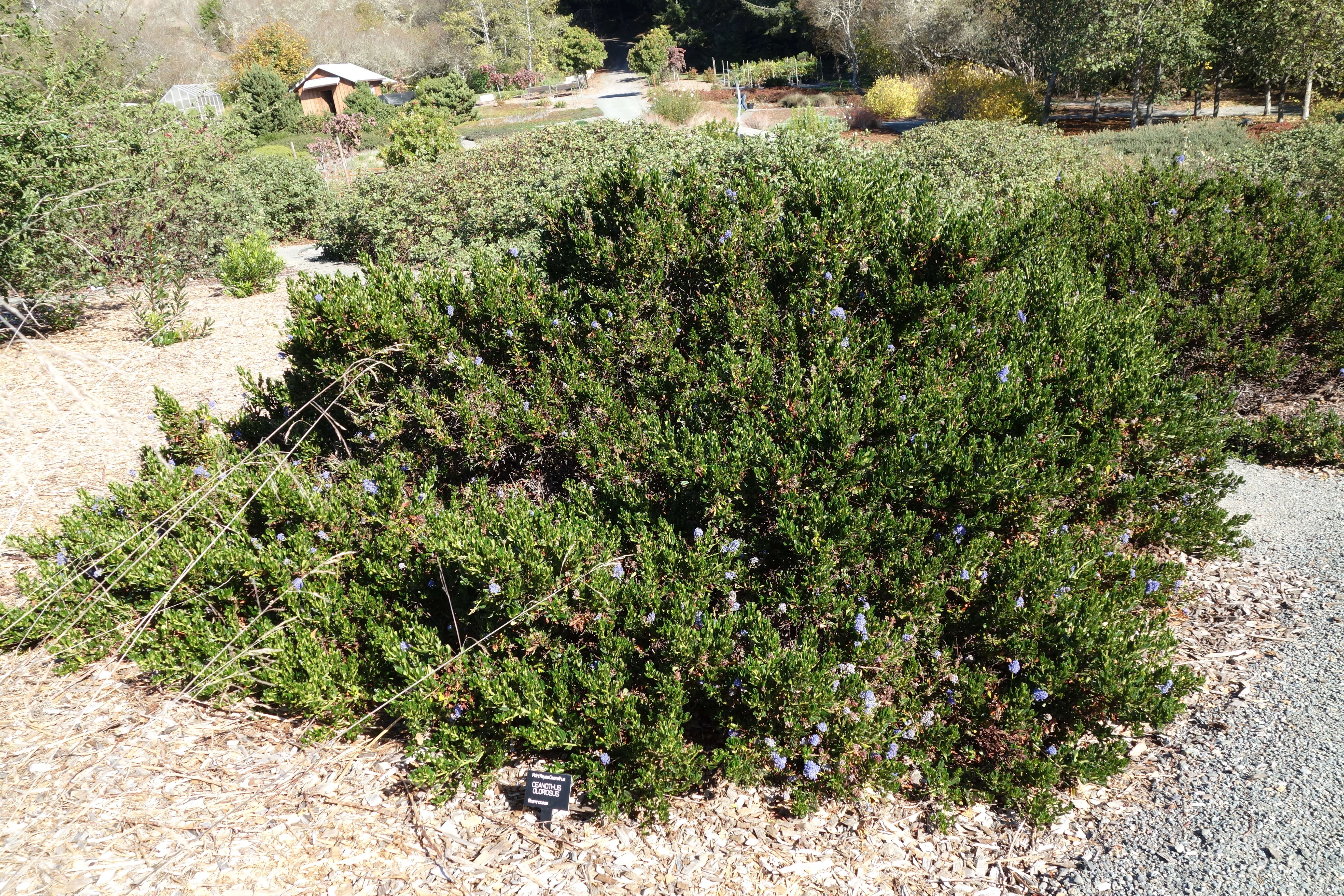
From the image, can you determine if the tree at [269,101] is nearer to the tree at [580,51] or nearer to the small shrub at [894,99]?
the tree at [580,51]

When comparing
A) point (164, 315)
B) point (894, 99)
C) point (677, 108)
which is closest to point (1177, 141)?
point (677, 108)

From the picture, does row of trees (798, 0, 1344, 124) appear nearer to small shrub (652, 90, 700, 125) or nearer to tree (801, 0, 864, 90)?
tree (801, 0, 864, 90)

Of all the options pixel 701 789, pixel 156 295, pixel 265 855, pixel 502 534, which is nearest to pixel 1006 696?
pixel 701 789

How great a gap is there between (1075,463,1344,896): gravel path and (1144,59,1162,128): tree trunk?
26249 millimetres

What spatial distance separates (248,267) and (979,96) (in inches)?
1105

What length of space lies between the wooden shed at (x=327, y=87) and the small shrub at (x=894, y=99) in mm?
28787

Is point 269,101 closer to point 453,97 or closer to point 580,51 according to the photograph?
point 453,97

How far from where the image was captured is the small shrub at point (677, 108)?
24656mm

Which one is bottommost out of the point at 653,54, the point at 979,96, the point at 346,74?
the point at 979,96

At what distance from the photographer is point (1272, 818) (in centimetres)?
242

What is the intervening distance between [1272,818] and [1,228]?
31.7ft

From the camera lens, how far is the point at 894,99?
32.5 meters

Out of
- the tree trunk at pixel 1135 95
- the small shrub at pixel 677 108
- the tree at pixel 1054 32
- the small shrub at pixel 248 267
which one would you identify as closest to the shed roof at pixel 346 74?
the small shrub at pixel 677 108

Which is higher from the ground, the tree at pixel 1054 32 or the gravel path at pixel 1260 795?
the tree at pixel 1054 32
